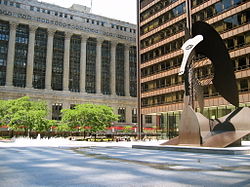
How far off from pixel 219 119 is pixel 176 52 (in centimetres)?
3006

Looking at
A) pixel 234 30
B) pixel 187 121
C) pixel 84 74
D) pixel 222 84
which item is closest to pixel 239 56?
pixel 234 30

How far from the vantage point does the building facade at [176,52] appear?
138 feet

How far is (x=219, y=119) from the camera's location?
24.6 metres

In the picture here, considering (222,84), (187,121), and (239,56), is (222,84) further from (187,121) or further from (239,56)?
(239,56)

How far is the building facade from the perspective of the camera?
42.0 m

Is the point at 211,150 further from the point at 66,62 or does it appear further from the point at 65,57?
the point at 65,57

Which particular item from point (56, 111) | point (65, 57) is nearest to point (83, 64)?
point (65, 57)

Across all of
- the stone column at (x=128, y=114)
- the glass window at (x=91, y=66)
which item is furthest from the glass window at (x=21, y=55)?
the stone column at (x=128, y=114)

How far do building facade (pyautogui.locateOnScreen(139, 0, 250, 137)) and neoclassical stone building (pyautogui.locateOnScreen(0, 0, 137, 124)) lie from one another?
3302cm

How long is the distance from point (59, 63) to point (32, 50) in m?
9.56

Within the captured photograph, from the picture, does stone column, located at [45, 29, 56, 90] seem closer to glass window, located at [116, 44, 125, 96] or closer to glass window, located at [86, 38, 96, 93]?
glass window, located at [86, 38, 96, 93]

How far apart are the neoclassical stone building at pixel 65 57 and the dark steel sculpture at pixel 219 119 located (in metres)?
66.0

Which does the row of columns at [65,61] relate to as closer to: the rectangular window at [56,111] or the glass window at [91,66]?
the glass window at [91,66]

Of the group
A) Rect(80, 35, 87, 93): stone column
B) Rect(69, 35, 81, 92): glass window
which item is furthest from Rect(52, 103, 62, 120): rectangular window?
Rect(80, 35, 87, 93): stone column
